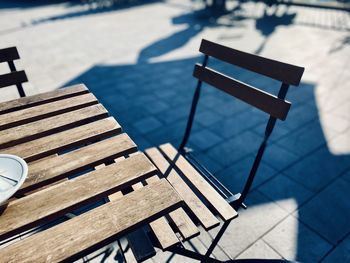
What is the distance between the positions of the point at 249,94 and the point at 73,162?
1.24 meters

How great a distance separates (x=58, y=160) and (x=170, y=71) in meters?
4.54

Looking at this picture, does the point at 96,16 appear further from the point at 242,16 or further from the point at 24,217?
the point at 24,217

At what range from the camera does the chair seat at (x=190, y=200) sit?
63.7 inches

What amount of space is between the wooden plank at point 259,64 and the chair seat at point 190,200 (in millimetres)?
866

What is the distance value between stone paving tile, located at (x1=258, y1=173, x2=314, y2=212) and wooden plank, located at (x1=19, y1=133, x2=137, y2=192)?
5.93ft

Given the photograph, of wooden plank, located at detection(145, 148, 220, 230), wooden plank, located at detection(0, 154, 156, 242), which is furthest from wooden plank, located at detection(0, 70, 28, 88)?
wooden plank, located at detection(0, 154, 156, 242)

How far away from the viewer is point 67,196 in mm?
1318

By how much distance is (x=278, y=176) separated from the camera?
307 centimetres

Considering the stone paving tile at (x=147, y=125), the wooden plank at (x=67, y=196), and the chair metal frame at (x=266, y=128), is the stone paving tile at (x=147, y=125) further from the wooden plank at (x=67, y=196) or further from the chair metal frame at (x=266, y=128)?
the wooden plank at (x=67, y=196)

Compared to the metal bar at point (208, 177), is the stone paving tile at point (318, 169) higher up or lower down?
lower down

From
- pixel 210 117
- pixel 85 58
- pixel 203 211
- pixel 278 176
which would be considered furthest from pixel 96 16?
pixel 203 211

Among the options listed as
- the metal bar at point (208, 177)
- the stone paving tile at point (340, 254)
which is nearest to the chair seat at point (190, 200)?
the metal bar at point (208, 177)

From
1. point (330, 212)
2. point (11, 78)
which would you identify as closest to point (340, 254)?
point (330, 212)

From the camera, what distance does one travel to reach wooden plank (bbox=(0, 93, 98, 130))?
1.90 meters
